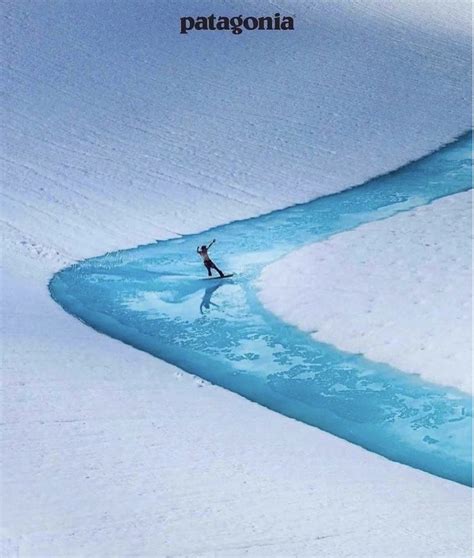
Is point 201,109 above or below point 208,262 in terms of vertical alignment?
above

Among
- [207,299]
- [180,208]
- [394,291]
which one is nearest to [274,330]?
[207,299]

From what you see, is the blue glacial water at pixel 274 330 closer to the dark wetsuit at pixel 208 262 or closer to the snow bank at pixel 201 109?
the dark wetsuit at pixel 208 262

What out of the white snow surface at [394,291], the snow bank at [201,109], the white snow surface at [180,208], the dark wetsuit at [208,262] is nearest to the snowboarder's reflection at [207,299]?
the dark wetsuit at [208,262]

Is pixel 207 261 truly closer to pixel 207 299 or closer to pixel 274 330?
pixel 207 299

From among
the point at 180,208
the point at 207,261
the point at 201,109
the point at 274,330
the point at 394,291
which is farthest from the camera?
the point at 201,109

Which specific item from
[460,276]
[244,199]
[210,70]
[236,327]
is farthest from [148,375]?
[210,70]

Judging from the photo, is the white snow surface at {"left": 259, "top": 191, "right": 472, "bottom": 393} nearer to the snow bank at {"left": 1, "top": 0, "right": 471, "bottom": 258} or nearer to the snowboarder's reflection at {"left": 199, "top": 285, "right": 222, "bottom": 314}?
the snowboarder's reflection at {"left": 199, "top": 285, "right": 222, "bottom": 314}
